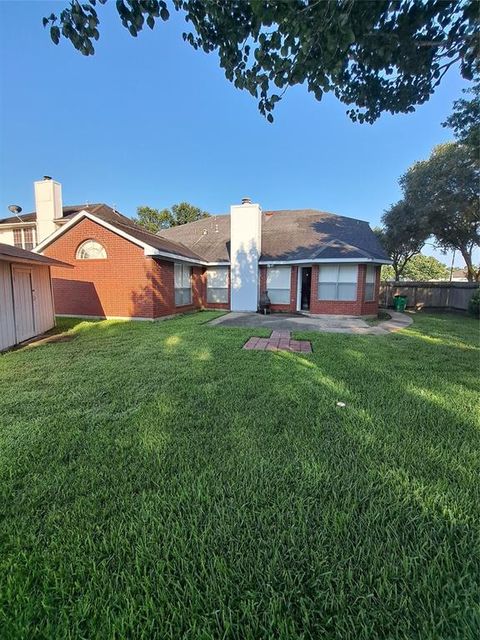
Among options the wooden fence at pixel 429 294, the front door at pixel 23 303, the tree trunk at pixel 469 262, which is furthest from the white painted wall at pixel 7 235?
the tree trunk at pixel 469 262

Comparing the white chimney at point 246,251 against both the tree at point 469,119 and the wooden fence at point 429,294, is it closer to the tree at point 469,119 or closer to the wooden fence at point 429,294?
the tree at point 469,119

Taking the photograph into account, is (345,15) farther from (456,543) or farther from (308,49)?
(456,543)

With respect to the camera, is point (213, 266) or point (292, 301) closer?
point (292, 301)

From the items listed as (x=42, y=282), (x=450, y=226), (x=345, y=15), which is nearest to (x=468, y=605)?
(x=345, y=15)

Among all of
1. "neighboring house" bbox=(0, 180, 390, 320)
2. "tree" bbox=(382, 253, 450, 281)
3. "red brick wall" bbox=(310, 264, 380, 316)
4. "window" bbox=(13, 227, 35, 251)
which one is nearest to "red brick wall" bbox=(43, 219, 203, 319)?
"neighboring house" bbox=(0, 180, 390, 320)

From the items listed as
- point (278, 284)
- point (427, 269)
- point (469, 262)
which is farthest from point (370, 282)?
point (427, 269)

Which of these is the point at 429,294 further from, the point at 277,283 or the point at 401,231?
the point at 277,283

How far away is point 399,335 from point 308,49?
7497mm

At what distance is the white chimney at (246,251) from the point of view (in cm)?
1461

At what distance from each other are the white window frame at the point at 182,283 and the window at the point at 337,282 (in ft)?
20.6

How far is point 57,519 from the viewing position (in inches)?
73.4

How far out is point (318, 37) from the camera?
307 cm

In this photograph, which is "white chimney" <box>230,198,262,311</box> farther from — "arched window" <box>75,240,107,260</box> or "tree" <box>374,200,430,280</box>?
"tree" <box>374,200,430,280</box>

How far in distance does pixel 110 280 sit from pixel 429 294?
761 inches
